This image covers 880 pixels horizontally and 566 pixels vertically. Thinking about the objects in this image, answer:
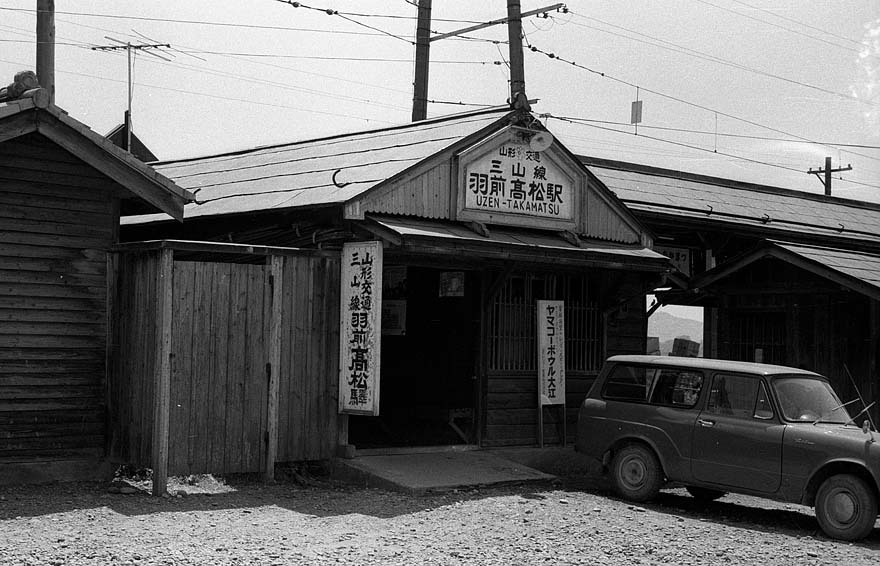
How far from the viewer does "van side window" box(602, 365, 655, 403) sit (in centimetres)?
1252

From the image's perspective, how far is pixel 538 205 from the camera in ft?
46.6

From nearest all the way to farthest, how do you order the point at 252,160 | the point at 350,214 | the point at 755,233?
the point at 350,214, the point at 252,160, the point at 755,233

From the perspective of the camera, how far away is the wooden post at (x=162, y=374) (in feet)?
35.2

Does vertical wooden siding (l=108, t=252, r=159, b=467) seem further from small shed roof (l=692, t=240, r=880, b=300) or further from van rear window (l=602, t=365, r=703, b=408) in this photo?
small shed roof (l=692, t=240, r=880, b=300)

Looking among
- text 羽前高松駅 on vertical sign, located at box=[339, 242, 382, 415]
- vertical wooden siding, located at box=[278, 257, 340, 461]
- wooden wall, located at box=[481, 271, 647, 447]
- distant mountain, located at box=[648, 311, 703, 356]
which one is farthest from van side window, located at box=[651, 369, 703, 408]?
distant mountain, located at box=[648, 311, 703, 356]

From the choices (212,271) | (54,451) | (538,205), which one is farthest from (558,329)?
(54,451)

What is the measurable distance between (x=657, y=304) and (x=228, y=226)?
7527 millimetres

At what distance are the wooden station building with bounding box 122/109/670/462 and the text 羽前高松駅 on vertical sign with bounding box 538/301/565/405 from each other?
0.02 meters

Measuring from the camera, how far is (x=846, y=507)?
10.4 m

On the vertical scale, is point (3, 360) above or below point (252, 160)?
below

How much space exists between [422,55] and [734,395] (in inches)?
568

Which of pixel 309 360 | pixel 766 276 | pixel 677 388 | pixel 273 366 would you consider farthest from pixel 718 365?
pixel 766 276

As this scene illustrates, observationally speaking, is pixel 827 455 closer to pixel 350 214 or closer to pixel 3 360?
pixel 350 214

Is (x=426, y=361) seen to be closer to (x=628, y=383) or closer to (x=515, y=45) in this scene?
(x=628, y=383)
